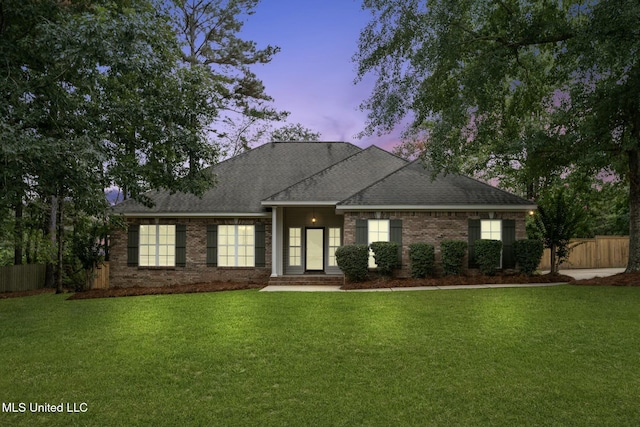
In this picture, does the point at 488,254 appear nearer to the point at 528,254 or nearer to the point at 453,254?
the point at 453,254

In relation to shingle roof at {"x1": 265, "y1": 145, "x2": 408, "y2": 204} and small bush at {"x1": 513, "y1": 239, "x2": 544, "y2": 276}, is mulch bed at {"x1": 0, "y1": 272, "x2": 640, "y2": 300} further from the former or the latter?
shingle roof at {"x1": 265, "y1": 145, "x2": 408, "y2": 204}

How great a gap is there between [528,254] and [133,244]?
13.8 metres

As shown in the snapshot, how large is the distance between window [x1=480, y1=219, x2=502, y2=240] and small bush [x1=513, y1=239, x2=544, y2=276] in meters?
0.74

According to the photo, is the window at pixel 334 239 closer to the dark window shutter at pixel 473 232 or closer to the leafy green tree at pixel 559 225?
the dark window shutter at pixel 473 232

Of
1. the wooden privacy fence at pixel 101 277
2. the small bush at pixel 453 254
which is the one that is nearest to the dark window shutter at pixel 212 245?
the wooden privacy fence at pixel 101 277

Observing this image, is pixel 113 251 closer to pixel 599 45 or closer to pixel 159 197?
pixel 159 197

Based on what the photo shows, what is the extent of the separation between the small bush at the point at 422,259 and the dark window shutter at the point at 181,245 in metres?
8.19

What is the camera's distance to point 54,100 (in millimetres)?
11188

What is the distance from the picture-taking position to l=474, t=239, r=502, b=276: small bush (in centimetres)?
1462

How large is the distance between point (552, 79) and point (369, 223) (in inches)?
303

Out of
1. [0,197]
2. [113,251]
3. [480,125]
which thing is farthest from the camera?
[113,251]

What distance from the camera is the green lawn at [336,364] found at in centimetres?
439

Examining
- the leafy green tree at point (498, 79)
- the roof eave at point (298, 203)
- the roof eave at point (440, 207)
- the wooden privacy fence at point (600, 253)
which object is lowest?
the wooden privacy fence at point (600, 253)

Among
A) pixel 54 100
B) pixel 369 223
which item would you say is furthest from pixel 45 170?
pixel 369 223
